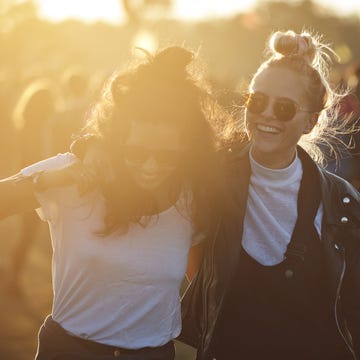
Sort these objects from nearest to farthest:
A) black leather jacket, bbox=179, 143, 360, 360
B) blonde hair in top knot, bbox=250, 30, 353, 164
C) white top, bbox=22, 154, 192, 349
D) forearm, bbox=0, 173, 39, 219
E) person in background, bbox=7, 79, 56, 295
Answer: forearm, bbox=0, 173, 39, 219 < white top, bbox=22, 154, 192, 349 < black leather jacket, bbox=179, 143, 360, 360 < blonde hair in top knot, bbox=250, 30, 353, 164 < person in background, bbox=7, 79, 56, 295

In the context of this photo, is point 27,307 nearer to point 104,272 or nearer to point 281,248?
point 281,248

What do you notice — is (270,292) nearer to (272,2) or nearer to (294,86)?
(294,86)

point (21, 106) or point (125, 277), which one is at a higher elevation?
point (21, 106)

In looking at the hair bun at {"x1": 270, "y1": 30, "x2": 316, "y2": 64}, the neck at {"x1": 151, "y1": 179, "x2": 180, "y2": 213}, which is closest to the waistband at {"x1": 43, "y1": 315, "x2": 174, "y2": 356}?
the neck at {"x1": 151, "y1": 179, "x2": 180, "y2": 213}

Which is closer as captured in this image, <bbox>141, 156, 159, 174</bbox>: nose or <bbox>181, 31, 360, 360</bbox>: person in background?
<bbox>141, 156, 159, 174</bbox>: nose

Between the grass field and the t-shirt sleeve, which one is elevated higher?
the t-shirt sleeve

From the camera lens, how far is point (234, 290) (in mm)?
3580

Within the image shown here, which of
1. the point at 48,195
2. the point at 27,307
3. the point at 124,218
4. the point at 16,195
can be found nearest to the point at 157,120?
the point at 124,218

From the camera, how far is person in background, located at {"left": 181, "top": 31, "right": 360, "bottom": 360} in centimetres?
355

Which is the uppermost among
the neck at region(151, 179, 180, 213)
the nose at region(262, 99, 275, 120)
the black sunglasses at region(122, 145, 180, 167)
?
the nose at region(262, 99, 275, 120)

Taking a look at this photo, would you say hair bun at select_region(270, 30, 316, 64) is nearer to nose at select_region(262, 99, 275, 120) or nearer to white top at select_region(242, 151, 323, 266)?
nose at select_region(262, 99, 275, 120)

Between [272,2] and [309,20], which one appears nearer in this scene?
[309,20]

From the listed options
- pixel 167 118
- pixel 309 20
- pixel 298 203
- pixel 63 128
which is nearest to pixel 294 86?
pixel 298 203

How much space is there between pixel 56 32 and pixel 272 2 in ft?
148
